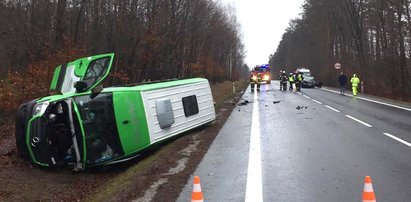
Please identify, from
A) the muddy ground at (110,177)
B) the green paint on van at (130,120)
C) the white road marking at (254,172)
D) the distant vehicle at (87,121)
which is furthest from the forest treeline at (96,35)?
the white road marking at (254,172)

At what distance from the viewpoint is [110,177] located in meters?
9.58

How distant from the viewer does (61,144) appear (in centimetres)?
916

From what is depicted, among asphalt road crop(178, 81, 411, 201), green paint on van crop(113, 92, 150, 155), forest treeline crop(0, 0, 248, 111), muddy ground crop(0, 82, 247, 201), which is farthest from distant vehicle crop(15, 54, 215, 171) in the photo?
forest treeline crop(0, 0, 248, 111)

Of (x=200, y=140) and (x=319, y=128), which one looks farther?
(x=319, y=128)

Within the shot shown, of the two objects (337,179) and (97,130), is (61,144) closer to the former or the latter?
(97,130)

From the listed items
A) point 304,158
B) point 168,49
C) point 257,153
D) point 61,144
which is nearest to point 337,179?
point 304,158

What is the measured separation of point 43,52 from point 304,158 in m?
14.8

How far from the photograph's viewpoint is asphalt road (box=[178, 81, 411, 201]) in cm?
653

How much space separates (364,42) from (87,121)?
1791 inches

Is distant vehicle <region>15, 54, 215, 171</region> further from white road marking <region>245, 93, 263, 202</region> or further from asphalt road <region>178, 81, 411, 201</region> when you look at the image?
white road marking <region>245, 93, 263, 202</region>

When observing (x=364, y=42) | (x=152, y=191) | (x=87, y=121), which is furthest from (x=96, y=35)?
(x=364, y=42)

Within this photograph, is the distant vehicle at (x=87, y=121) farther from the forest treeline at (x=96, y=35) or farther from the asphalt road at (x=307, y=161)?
the forest treeline at (x=96, y=35)

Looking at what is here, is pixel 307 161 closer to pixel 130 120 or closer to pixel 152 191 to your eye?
pixel 152 191

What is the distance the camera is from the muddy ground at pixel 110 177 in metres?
7.03
